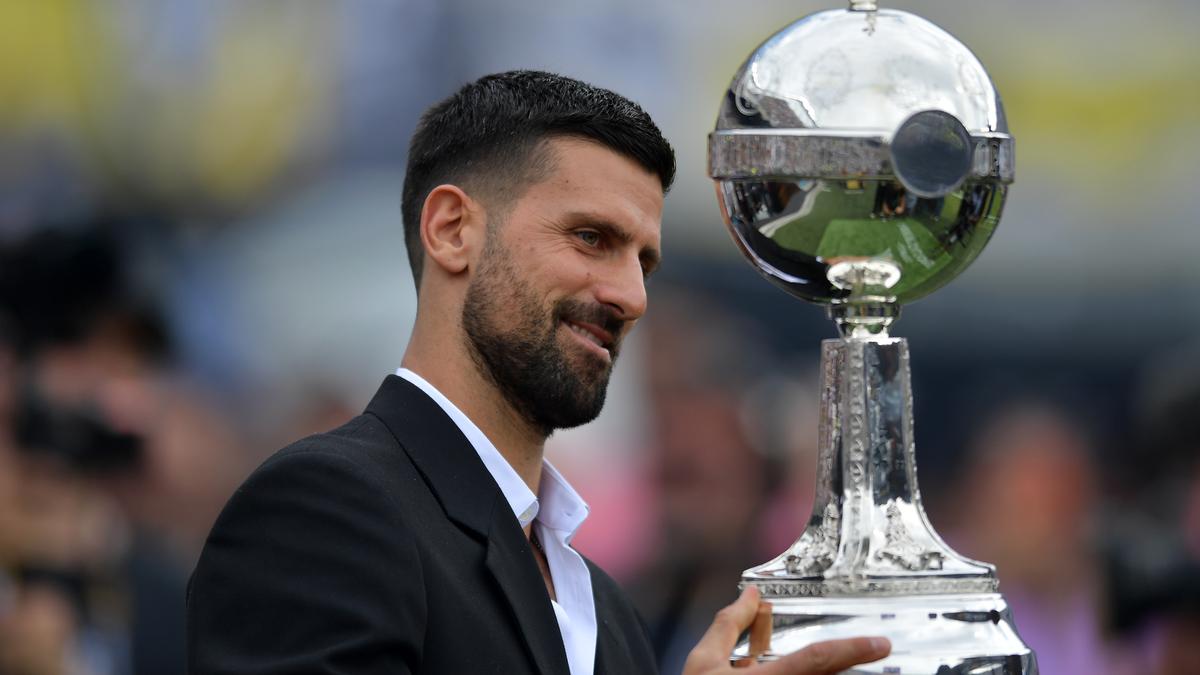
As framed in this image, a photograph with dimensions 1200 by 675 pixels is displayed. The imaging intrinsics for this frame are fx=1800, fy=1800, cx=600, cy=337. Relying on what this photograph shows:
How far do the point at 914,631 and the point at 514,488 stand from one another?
0.77m

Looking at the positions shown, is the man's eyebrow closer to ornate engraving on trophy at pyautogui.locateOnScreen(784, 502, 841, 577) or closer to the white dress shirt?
the white dress shirt

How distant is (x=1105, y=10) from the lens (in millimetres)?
5867

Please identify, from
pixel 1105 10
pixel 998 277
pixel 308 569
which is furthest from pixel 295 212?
pixel 308 569

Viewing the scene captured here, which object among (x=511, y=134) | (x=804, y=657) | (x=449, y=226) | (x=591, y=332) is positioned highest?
(x=511, y=134)

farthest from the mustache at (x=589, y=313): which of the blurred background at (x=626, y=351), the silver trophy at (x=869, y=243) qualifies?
the blurred background at (x=626, y=351)

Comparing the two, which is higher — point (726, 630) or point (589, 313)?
point (589, 313)

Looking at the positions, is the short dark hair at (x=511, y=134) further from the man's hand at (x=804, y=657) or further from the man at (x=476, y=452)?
the man's hand at (x=804, y=657)

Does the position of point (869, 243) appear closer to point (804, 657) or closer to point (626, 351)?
point (804, 657)

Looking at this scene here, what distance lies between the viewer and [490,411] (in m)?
2.50

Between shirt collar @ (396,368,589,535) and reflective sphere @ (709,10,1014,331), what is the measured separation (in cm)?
61

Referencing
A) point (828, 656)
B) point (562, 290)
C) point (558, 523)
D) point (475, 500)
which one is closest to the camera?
point (828, 656)

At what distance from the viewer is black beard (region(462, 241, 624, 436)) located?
2.46m

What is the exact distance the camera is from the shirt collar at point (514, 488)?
246cm

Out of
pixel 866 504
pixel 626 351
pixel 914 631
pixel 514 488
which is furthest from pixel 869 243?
pixel 626 351
